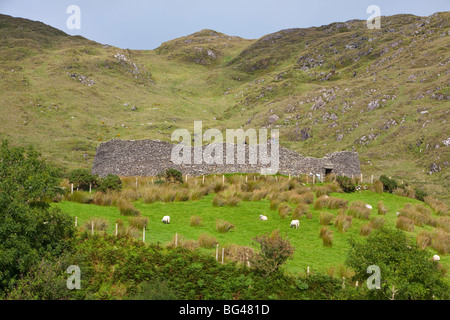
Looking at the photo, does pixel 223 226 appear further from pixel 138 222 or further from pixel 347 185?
pixel 347 185

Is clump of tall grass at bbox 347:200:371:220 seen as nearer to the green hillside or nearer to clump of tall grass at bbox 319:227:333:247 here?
clump of tall grass at bbox 319:227:333:247

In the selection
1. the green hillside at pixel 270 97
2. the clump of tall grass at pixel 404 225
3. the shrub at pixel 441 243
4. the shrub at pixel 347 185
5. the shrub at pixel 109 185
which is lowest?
the shrub at pixel 441 243

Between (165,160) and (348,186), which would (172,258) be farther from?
(165,160)

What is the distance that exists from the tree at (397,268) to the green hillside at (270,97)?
89.8ft

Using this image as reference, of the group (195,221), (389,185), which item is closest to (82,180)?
(195,221)

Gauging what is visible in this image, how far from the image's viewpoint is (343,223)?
1661 cm

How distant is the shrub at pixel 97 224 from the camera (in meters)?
13.7

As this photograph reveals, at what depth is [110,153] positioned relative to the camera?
107 ft

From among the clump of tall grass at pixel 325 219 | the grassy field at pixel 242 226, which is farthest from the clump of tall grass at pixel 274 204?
the clump of tall grass at pixel 325 219

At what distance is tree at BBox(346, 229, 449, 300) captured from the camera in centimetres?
895

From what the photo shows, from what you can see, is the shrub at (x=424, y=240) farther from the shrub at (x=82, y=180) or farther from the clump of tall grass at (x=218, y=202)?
the shrub at (x=82, y=180)

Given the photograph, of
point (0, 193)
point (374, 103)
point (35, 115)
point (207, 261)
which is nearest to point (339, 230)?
point (207, 261)

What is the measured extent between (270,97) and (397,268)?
80.5 meters

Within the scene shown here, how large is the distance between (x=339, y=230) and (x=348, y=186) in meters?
11.0
